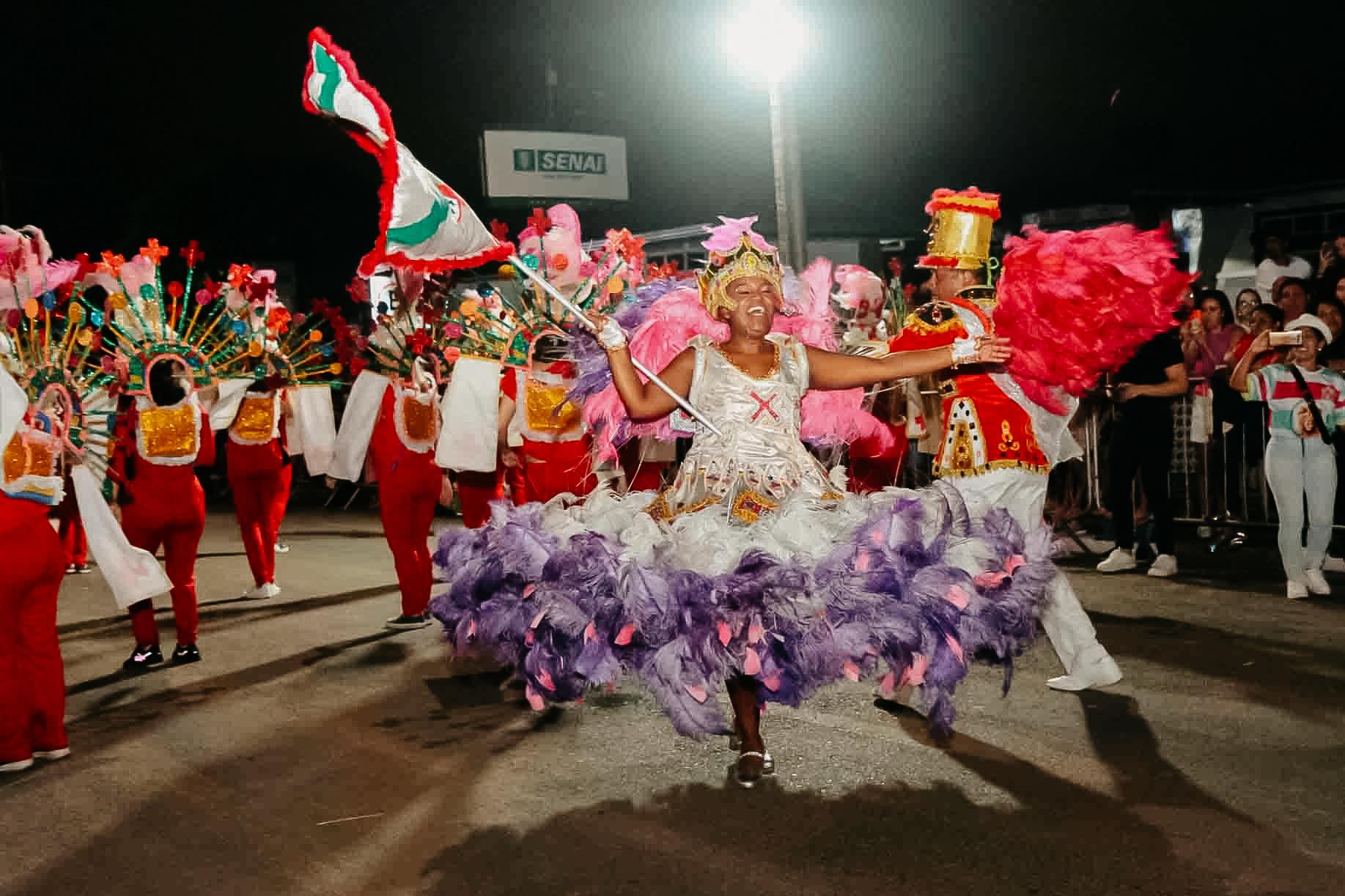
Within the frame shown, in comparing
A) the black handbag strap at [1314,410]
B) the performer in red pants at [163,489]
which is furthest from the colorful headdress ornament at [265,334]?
the black handbag strap at [1314,410]

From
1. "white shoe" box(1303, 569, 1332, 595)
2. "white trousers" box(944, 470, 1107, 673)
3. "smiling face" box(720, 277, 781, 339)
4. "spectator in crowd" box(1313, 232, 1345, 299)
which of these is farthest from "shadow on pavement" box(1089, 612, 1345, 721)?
"spectator in crowd" box(1313, 232, 1345, 299)

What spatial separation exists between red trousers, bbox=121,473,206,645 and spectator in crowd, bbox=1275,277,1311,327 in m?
8.23

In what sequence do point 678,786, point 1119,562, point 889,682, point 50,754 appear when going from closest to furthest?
point 889,682, point 678,786, point 50,754, point 1119,562

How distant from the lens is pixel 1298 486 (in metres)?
8.73

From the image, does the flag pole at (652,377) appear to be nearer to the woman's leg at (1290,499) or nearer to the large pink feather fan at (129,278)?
the large pink feather fan at (129,278)

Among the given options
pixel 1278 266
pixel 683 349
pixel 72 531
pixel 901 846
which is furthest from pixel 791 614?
pixel 1278 266

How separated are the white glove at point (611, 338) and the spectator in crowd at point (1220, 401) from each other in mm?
7490

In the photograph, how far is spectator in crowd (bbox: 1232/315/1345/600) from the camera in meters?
8.68

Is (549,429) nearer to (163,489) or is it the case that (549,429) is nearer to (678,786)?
(163,489)

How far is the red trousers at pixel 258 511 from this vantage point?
1020 cm

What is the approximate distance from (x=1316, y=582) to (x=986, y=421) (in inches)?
155

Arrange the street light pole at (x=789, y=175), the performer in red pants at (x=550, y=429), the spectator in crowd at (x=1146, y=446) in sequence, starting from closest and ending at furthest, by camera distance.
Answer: the performer in red pants at (x=550, y=429)
the spectator in crowd at (x=1146, y=446)
the street light pole at (x=789, y=175)

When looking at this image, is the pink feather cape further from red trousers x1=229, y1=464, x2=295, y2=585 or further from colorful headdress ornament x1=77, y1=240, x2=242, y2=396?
red trousers x1=229, y1=464, x2=295, y2=585

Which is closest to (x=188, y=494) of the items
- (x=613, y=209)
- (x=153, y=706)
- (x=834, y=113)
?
(x=153, y=706)
